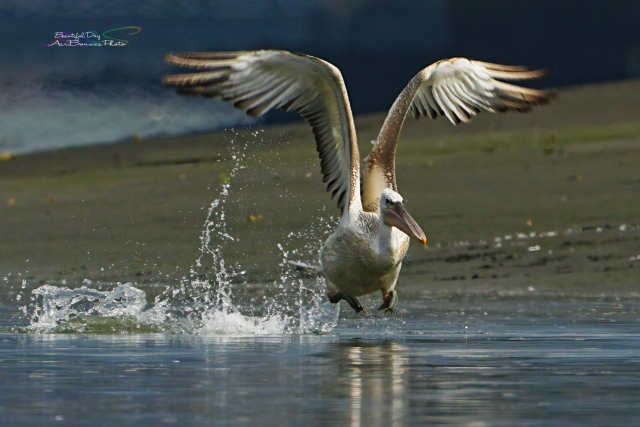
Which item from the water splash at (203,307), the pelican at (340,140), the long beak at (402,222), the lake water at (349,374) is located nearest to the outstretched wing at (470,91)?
the pelican at (340,140)

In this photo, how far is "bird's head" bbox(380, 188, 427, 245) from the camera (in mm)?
12836

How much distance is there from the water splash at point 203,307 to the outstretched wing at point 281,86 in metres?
1.51

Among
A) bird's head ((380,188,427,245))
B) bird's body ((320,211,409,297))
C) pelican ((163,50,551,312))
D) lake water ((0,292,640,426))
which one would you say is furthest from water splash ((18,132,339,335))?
bird's head ((380,188,427,245))

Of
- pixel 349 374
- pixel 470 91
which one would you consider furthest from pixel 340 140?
pixel 349 374

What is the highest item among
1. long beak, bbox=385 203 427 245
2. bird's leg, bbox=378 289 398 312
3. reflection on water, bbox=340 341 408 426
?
long beak, bbox=385 203 427 245

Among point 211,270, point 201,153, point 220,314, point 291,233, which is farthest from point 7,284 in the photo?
point 201,153

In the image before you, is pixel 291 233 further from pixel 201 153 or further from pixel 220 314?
pixel 201 153

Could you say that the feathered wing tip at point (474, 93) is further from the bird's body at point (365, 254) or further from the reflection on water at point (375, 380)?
the reflection on water at point (375, 380)

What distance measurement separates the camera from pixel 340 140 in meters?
13.9

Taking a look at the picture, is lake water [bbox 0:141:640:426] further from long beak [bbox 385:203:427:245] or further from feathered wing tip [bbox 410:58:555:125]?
feathered wing tip [bbox 410:58:555:125]

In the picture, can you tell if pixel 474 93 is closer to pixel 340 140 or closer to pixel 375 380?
pixel 340 140

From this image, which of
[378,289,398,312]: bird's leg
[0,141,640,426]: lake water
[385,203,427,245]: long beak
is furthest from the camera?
[378,289,398,312]: bird's leg

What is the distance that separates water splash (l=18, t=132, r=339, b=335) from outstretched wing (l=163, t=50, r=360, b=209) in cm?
151

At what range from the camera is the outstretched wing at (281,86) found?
12.9 metres
